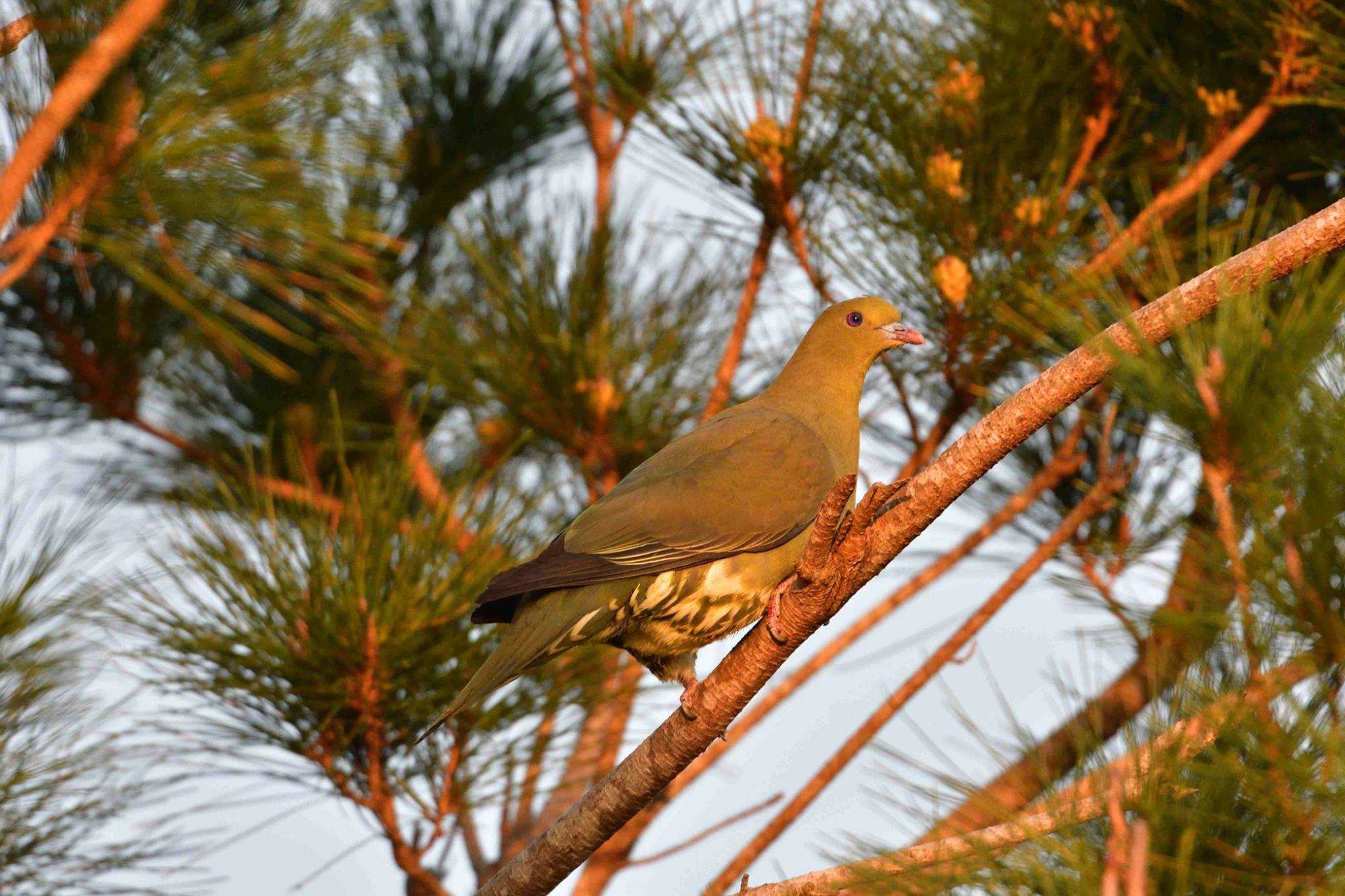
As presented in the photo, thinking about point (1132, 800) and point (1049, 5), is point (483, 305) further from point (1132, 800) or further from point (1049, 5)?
point (1132, 800)

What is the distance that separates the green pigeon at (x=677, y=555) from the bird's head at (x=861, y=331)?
0.20 meters

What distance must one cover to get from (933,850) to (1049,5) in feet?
5.44

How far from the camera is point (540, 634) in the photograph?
214 cm

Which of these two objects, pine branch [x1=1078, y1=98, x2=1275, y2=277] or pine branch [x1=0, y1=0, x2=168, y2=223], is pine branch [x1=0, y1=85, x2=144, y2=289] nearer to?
pine branch [x1=0, y1=0, x2=168, y2=223]

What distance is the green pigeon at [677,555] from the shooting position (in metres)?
2.15

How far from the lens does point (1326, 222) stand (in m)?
1.47

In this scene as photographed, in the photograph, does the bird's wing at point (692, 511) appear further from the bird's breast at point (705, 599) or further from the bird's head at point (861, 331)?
the bird's head at point (861, 331)

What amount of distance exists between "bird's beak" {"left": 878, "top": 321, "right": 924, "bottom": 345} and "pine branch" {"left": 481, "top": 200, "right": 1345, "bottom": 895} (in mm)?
832

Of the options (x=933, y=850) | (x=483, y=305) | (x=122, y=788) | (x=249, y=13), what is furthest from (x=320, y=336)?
(x=933, y=850)

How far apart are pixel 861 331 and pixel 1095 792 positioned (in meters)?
1.40

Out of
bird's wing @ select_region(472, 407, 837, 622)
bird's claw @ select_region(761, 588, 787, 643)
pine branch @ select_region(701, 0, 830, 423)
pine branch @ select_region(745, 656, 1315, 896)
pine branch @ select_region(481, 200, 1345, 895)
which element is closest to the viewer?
pine branch @ select_region(745, 656, 1315, 896)

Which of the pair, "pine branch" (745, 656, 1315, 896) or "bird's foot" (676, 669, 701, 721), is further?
"bird's foot" (676, 669, 701, 721)

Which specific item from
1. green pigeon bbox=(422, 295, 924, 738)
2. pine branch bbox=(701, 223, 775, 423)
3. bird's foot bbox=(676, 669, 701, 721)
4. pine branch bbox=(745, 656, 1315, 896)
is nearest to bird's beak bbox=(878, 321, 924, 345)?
green pigeon bbox=(422, 295, 924, 738)

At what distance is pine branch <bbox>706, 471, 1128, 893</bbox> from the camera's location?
249cm
